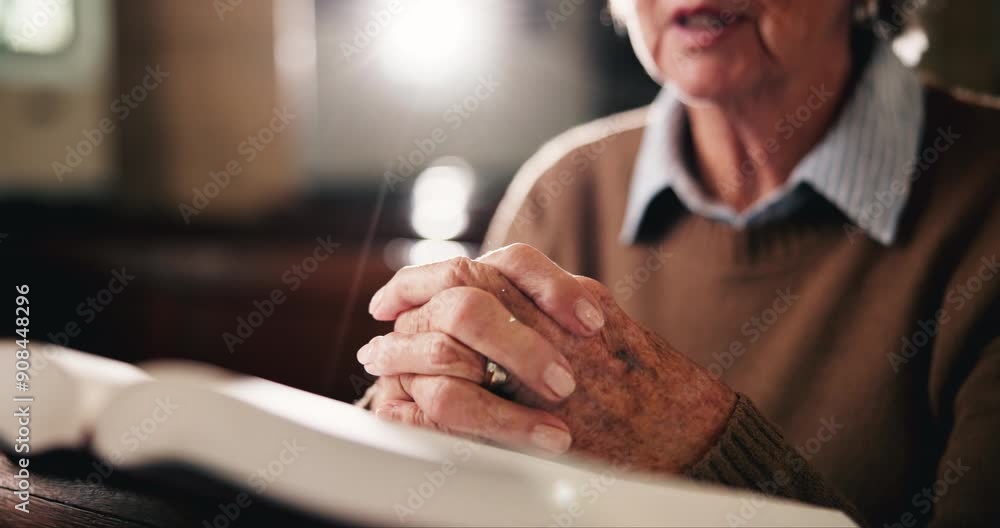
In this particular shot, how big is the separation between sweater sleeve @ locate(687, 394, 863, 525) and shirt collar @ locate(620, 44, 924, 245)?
348mm

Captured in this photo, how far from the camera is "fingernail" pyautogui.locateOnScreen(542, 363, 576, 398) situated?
1.55ft

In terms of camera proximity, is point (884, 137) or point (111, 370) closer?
point (111, 370)

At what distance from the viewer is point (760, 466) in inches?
19.1

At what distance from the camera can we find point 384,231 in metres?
1.90

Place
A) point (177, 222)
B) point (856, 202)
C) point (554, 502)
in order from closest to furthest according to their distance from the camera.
Answer: point (554, 502), point (856, 202), point (177, 222)

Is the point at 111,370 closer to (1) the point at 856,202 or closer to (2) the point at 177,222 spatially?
(1) the point at 856,202

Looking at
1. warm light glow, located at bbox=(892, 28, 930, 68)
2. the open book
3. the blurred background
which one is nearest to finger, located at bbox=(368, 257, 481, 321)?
the open book

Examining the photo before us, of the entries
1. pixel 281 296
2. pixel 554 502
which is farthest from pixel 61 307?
pixel 554 502

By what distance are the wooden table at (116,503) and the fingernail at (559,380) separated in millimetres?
209

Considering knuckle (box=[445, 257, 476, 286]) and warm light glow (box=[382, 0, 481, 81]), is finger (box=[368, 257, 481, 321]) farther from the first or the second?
warm light glow (box=[382, 0, 481, 81])

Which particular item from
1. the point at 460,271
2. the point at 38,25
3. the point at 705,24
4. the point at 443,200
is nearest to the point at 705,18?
the point at 705,24

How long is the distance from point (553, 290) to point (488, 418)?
85mm

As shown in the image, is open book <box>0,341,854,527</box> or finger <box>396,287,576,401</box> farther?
finger <box>396,287,576,401</box>

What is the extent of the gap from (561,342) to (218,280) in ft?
5.31
